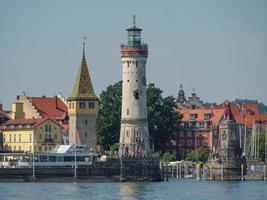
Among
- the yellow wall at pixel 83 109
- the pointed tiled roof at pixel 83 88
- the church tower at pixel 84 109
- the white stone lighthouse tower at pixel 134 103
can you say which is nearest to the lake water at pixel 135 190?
the white stone lighthouse tower at pixel 134 103

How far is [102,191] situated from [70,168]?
22.6m

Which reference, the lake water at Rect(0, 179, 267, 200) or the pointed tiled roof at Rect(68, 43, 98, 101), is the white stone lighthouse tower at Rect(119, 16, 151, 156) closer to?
the pointed tiled roof at Rect(68, 43, 98, 101)

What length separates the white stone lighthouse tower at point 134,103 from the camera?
192125mm

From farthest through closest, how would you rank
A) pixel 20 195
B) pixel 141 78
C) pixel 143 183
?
pixel 141 78 → pixel 143 183 → pixel 20 195

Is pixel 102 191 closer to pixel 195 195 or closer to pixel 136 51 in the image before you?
pixel 195 195

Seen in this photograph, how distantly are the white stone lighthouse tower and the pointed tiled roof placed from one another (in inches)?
230

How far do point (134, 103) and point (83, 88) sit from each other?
8049 millimetres

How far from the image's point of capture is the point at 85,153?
7259 inches

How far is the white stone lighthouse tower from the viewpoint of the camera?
19212 cm

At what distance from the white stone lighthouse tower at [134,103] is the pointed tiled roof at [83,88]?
5.84 meters

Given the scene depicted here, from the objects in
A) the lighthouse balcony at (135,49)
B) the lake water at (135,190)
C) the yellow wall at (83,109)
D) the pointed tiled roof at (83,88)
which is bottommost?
the lake water at (135,190)

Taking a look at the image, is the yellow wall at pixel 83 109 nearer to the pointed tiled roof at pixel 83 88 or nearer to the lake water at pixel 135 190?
the pointed tiled roof at pixel 83 88

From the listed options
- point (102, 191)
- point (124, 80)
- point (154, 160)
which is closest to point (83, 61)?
point (124, 80)

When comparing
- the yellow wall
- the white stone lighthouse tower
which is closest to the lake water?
the white stone lighthouse tower
